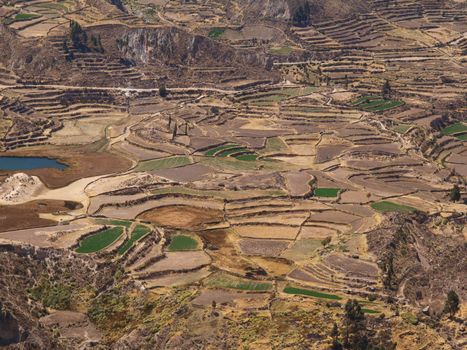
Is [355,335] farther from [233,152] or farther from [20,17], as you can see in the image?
[20,17]

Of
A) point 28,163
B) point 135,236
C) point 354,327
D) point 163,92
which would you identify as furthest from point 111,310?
point 163,92

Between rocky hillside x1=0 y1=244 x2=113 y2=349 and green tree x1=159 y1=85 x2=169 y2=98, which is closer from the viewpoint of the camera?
rocky hillside x1=0 y1=244 x2=113 y2=349

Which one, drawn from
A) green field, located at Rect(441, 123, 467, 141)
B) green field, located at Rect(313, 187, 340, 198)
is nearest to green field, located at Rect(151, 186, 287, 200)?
green field, located at Rect(313, 187, 340, 198)

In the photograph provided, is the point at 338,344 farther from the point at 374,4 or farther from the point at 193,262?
the point at 374,4

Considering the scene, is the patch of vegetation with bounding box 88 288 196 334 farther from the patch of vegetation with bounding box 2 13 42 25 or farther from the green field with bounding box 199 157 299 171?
the patch of vegetation with bounding box 2 13 42 25

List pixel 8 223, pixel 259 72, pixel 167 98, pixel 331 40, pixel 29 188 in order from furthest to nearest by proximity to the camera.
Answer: pixel 331 40 < pixel 259 72 < pixel 167 98 < pixel 29 188 < pixel 8 223

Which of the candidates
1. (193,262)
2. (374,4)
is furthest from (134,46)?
(193,262)
